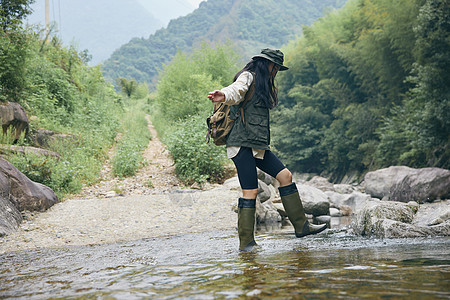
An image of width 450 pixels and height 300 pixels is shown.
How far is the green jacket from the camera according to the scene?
3.31m

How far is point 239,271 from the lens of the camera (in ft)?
7.77

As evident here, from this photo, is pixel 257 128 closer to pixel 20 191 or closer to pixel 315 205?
pixel 20 191

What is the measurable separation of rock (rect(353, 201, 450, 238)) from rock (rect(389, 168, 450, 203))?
5.31 m

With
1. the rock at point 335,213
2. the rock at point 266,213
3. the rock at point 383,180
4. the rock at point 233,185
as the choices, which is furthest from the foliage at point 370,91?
the rock at point 266,213

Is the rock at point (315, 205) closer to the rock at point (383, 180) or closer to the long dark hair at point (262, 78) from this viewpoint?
the long dark hair at point (262, 78)

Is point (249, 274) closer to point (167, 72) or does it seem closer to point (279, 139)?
point (167, 72)

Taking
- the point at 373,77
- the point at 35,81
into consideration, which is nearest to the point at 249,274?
the point at 35,81

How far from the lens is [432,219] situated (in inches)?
170

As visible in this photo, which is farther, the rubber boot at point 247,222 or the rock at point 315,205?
the rock at point 315,205

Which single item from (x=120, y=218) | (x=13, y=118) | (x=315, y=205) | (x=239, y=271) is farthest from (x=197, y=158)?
(x=239, y=271)

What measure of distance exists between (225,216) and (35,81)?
889 centimetres

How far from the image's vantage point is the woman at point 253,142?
10.9 ft

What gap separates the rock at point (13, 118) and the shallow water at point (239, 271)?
5.37m

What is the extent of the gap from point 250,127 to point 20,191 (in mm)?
3725
